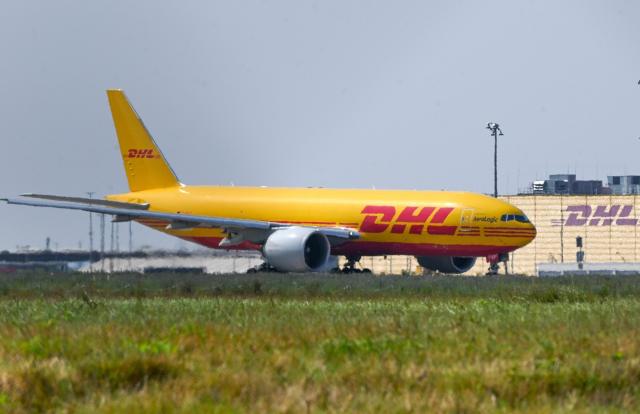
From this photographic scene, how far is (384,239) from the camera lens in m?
58.6

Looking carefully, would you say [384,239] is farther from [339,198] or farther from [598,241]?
[598,241]

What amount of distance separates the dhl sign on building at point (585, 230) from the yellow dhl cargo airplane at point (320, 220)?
5541 cm

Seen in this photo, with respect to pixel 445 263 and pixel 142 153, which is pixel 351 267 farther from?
pixel 142 153

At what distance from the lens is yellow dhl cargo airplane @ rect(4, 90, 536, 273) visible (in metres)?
57.0

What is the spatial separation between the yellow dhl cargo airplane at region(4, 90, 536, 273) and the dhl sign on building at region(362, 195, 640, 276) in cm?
5541

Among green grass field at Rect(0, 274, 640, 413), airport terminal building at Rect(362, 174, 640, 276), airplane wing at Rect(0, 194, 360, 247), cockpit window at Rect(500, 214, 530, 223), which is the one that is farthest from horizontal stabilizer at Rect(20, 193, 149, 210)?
airport terminal building at Rect(362, 174, 640, 276)

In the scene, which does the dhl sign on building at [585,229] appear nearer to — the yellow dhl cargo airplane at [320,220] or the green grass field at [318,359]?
the yellow dhl cargo airplane at [320,220]

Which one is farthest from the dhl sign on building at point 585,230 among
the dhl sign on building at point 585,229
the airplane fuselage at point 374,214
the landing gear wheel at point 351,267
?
the airplane fuselage at point 374,214

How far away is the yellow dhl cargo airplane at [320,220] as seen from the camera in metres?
57.0

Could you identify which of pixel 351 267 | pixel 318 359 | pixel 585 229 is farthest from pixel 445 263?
pixel 585 229

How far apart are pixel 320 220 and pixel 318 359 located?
142 ft

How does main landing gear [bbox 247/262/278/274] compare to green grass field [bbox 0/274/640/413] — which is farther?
main landing gear [bbox 247/262/278/274]

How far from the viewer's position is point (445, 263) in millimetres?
61219

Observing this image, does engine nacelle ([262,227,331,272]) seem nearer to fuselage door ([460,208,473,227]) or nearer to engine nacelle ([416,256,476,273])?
engine nacelle ([416,256,476,273])
